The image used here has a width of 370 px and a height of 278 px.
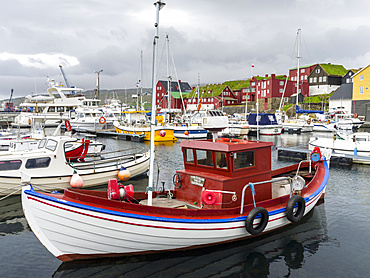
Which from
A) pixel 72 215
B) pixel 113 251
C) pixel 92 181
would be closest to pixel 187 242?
pixel 113 251

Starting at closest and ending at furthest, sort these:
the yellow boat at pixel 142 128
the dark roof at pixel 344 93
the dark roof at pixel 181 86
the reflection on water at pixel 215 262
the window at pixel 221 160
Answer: the reflection on water at pixel 215 262 → the window at pixel 221 160 → the yellow boat at pixel 142 128 → the dark roof at pixel 344 93 → the dark roof at pixel 181 86

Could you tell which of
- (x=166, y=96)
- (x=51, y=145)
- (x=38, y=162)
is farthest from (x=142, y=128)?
(x=166, y=96)

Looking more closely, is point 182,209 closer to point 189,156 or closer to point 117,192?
point 117,192

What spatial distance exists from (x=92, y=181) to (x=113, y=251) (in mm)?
9029

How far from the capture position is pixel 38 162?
50.8 ft

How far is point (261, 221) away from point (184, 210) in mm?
2653

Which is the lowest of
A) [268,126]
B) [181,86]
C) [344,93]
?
[268,126]

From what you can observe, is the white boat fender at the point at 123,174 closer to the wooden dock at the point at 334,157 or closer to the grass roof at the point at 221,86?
the wooden dock at the point at 334,157

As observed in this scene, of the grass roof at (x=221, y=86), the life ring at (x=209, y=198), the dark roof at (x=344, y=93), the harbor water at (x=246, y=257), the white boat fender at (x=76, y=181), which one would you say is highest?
the grass roof at (x=221, y=86)

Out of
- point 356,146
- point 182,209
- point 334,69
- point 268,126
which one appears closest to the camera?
point 182,209

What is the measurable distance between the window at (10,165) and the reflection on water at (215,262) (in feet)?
26.8

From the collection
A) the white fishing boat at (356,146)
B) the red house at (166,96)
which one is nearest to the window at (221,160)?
the white fishing boat at (356,146)

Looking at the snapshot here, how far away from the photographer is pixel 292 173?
15.3 m

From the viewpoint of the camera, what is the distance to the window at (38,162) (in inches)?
606
